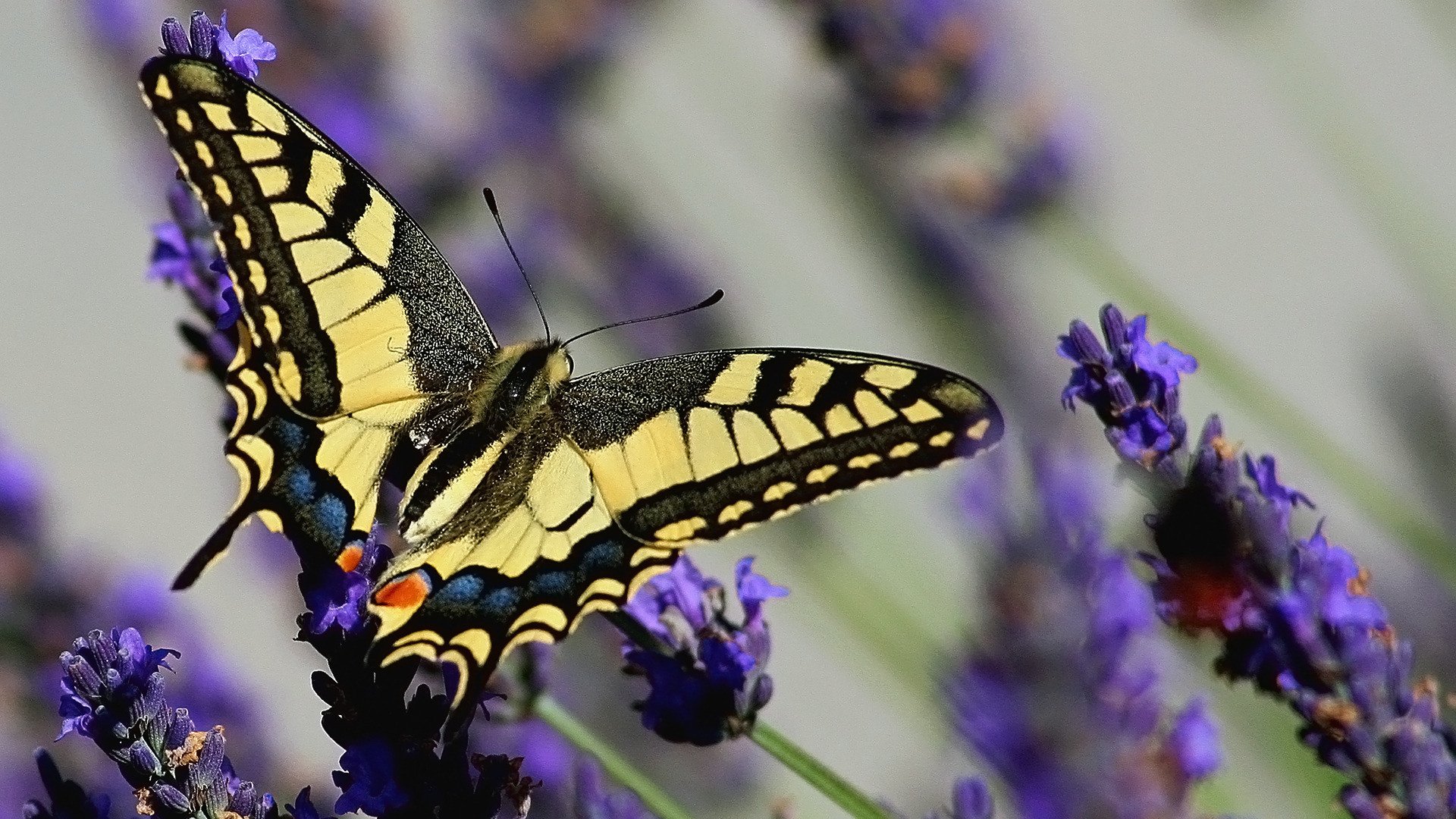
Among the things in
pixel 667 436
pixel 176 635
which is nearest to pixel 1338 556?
pixel 667 436

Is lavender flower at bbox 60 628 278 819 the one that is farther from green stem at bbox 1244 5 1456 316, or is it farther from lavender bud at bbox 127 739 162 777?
green stem at bbox 1244 5 1456 316

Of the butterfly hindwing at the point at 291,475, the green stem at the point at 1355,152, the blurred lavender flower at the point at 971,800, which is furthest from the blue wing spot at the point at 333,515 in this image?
the green stem at the point at 1355,152

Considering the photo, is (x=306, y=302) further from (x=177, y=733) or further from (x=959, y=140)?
(x=959, y=140)

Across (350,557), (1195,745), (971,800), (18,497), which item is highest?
(18,497)

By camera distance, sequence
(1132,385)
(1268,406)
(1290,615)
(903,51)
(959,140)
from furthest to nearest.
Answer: (959,140), (903,51), (1268,406), (1132,385), (1290,615)

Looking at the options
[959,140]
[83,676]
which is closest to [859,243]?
[959,140]

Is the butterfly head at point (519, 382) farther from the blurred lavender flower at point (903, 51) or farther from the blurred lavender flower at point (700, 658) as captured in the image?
the blurred lavender flower at point (903, 51)
